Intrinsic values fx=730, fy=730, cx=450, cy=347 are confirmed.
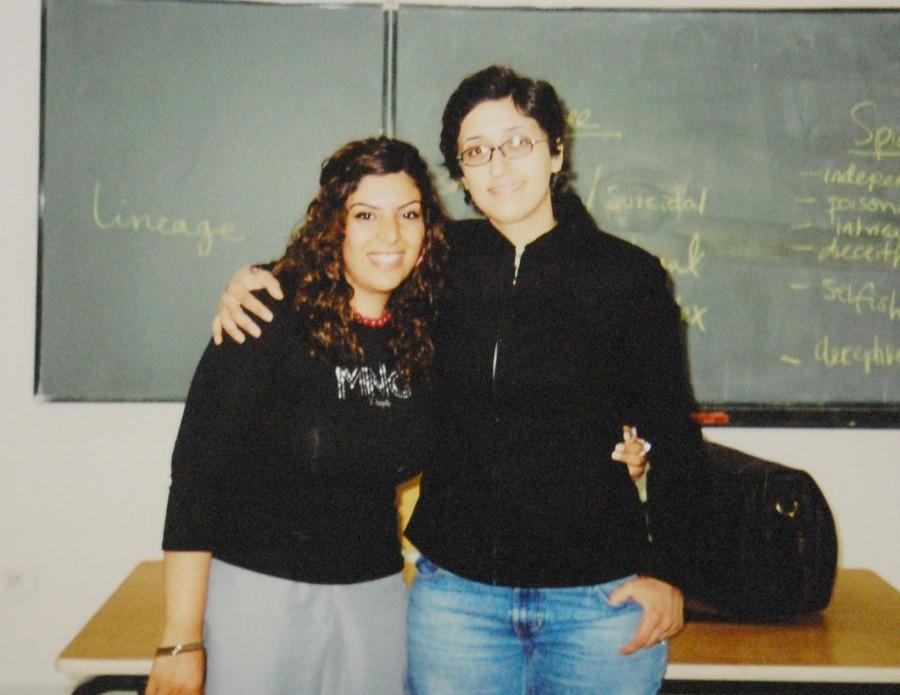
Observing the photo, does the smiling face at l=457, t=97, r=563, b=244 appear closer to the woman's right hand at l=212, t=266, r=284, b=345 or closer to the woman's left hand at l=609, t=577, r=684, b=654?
the woman's right hand at l=212, t=266, r=284, b=345

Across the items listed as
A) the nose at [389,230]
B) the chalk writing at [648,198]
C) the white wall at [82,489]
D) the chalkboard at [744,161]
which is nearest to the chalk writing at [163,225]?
the white wall at [82,489]

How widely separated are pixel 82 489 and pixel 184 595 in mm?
999

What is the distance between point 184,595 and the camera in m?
1.04

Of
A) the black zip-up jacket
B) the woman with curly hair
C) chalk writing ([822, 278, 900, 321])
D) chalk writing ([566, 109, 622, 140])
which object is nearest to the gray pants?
the woman with curly hair

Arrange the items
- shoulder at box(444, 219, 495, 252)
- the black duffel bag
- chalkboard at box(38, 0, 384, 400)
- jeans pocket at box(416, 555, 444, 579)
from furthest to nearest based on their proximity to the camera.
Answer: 1. chalkboard at box(38, 0, 384, 400)
2. the black duffel bag
3. shoulder at box(444, 219, 495, 252)
4. jeans pocket at box(416, 555, 444, 579)

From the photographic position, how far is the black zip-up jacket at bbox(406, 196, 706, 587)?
1.08m

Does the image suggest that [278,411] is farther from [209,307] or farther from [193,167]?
[193,167]

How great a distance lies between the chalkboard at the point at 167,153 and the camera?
5.72 feet

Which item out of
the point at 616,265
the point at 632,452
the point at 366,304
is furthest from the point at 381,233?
the point at 632,452

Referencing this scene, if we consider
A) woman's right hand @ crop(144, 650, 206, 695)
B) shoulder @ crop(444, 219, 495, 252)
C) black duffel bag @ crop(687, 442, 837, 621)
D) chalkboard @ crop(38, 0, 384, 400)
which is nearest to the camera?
woman's right hand @ crop(144, 650, 206, 695)

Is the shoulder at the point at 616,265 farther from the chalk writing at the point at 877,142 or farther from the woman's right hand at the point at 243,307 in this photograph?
the chalk writing at the point at 877,142

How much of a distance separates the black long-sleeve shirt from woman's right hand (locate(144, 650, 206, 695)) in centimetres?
15

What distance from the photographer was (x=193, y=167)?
69.6 inches

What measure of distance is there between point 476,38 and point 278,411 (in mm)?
1142
